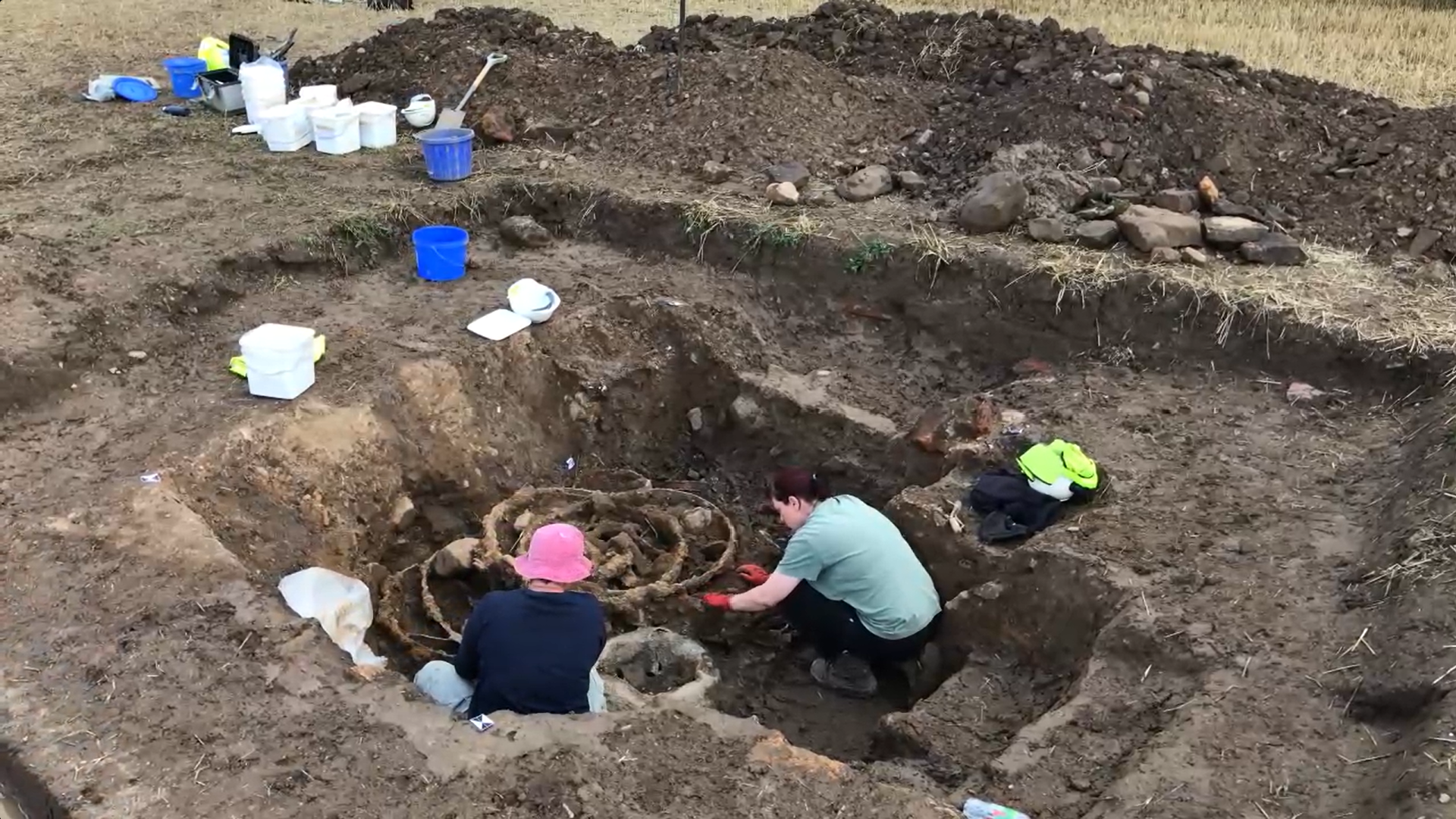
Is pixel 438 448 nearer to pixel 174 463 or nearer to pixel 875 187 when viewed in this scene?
pixel 174 463

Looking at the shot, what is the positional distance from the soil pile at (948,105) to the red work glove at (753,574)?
129 inches

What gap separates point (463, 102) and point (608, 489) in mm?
4221

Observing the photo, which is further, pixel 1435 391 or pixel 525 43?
pixel 525 43

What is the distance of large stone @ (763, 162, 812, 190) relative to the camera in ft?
25.7

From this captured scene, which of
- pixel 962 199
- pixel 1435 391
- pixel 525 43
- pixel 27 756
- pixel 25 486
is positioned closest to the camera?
pixel 27 756

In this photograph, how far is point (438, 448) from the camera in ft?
19.5

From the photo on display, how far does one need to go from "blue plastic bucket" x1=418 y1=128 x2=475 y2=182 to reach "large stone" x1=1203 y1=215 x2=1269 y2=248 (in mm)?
4930

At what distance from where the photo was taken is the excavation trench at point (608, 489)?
5.16 metres

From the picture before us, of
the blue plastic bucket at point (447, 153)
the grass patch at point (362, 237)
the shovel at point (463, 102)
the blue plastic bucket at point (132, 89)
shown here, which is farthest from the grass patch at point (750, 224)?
the blue plastic bucket at point (132, 89)

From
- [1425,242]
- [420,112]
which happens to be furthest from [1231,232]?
[420,112]

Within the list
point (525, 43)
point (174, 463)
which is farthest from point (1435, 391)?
point (525, 43)

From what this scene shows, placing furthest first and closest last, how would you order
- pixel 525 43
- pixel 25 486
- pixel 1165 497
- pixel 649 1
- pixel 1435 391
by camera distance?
1. pixel 649 1
2. pixel 525 43
3. pixel 1435 391
4. pixel 1165 497
5. pixel 25 486

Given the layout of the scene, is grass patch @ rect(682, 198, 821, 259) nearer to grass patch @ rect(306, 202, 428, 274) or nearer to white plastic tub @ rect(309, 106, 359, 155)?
grass patch @ rect(306, 202, 428, 274)

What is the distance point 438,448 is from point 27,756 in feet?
8.73
